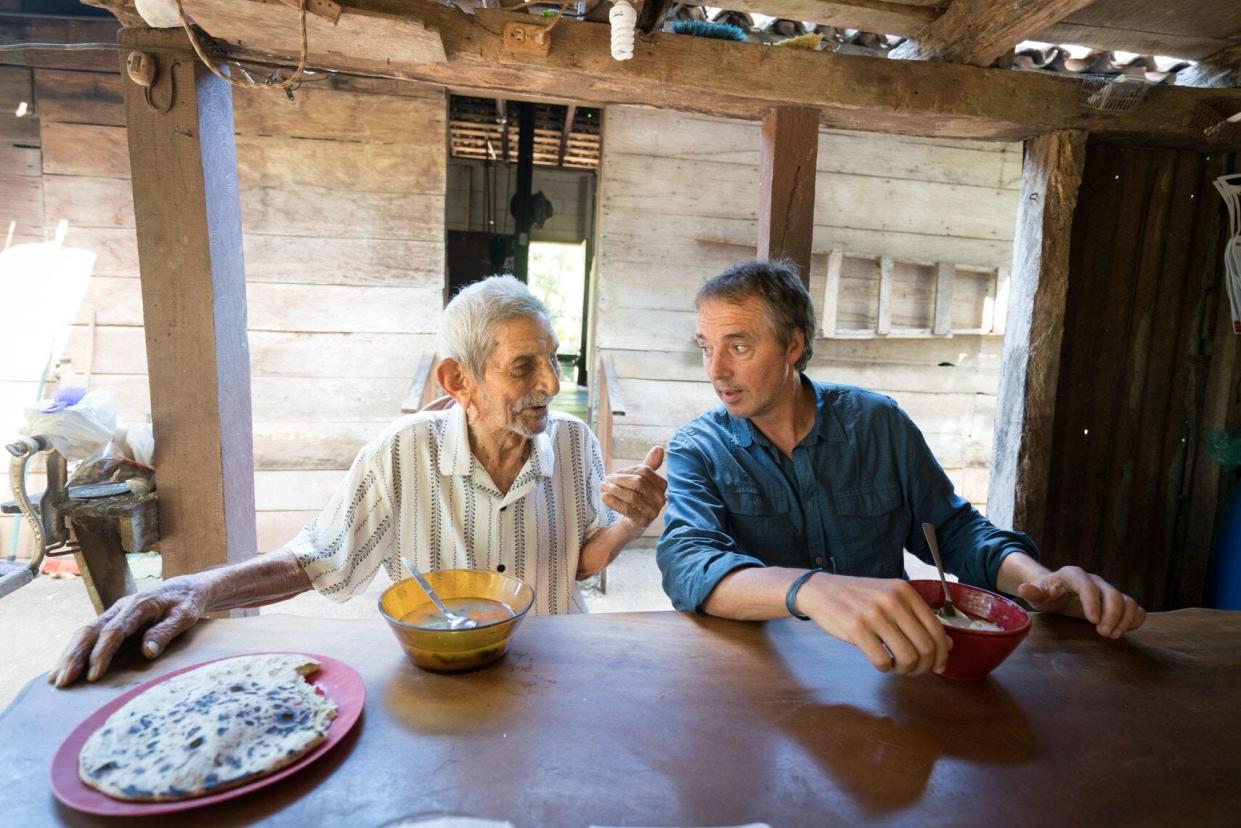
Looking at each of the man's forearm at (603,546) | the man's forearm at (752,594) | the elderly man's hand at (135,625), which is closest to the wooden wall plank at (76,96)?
the elderly man's hand at (135,625)

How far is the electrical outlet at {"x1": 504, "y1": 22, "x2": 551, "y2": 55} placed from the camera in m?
2.12

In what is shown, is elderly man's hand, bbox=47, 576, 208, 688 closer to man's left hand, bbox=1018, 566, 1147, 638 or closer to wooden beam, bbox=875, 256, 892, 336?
man's left hand, bbox=1018, 566, 1147, 638

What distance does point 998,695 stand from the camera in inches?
49.0

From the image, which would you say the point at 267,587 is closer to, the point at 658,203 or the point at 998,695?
the point at 998,695

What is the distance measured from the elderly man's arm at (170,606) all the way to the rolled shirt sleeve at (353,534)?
77mm

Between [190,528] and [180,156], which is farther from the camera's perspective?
[190,528]

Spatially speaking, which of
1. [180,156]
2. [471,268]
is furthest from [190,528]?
[471,268]

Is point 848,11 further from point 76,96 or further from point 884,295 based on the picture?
point 76,96

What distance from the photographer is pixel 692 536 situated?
1.73 meters

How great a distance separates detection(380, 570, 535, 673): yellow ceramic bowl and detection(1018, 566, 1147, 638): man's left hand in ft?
4.05

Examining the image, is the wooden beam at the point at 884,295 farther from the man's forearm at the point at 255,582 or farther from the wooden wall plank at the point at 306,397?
the man's forearm at the point at 255,582

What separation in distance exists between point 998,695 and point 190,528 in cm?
238

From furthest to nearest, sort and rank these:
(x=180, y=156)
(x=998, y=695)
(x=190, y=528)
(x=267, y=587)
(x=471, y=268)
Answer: (x=471, y=268)
(x=190, y=528)
(x=180, y=156)
(x=267, y=587)
(x=998, y=695)

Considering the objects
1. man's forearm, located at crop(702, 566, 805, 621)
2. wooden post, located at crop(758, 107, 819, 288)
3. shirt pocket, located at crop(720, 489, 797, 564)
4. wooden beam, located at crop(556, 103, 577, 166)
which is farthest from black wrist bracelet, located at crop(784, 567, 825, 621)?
wooden beam, located at crop(556, 103, 577, 166)
